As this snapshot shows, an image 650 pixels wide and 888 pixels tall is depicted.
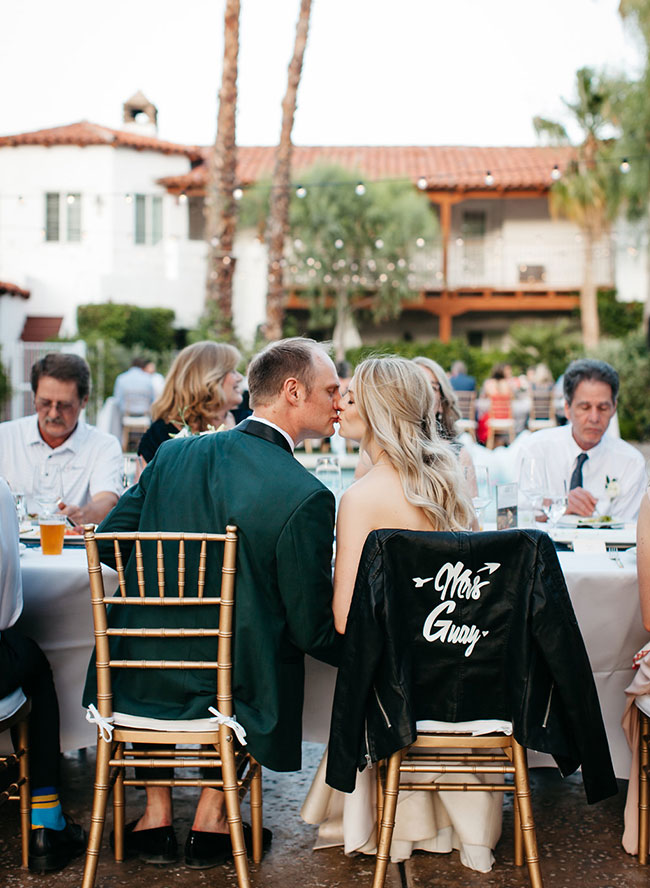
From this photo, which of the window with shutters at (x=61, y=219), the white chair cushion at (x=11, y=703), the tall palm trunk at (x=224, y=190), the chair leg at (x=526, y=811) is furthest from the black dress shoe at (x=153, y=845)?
the window with shutters at (x=61, y=219)

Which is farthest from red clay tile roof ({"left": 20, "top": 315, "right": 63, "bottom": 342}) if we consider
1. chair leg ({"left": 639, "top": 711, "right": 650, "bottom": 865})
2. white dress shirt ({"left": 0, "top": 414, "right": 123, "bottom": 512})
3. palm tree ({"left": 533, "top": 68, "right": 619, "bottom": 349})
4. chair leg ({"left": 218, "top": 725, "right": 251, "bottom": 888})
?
chair leg ({"left": 639, "top": 711, "right": 650, "bottom": 865})

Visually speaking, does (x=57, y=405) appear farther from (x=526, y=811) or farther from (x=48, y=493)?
(x=526, y=811)

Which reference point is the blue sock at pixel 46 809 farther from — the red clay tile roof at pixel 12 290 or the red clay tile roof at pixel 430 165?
the red clay tile roof at pixel 430 165

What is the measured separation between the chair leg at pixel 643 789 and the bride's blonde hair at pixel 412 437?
33.6 inches

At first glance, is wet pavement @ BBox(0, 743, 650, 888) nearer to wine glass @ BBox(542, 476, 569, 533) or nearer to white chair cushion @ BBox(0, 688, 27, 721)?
white chair cushion @ BBox(0, 688, 27, 721)

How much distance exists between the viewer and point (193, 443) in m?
2.77

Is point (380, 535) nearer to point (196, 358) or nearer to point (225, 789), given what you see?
point (225, 789)

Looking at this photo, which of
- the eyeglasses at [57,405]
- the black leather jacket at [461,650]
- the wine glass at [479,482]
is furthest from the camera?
the eyeglasses at [57,405]

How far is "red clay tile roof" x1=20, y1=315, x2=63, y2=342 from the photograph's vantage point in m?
23.5

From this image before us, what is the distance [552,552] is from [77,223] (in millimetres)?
24002

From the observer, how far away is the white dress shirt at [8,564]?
273 cm

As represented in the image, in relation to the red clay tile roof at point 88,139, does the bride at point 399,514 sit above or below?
below

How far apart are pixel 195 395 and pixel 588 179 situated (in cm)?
2138

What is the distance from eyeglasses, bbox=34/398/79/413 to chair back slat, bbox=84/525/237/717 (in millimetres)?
1765
